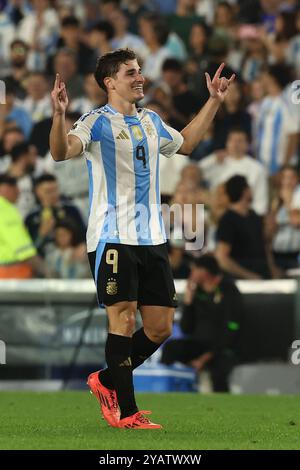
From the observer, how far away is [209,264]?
13531 millimetres

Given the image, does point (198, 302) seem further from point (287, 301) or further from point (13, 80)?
point (13, 80)

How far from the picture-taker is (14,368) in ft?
43.9

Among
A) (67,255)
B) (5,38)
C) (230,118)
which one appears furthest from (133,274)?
(5,38)

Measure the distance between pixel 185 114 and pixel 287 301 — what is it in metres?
4.18

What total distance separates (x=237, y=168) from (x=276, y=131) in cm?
79

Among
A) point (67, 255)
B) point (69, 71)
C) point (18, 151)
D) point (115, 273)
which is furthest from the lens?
point (69, 71)

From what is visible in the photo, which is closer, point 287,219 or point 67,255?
point 67,255

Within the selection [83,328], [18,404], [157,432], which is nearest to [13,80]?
[83,328]

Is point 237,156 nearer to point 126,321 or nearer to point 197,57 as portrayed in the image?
point 197,57

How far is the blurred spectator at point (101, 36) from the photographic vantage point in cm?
1877

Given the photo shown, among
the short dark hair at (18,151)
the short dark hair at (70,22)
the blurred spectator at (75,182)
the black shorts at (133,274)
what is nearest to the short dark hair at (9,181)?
the blurred spectator at (75,182)

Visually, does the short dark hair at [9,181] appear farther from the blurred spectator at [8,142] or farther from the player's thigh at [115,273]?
the player's thigh at [115,273]

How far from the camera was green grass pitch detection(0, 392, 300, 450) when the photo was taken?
7793mm

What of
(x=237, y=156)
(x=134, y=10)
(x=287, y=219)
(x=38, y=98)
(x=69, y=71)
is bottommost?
(x=287, y=219)
